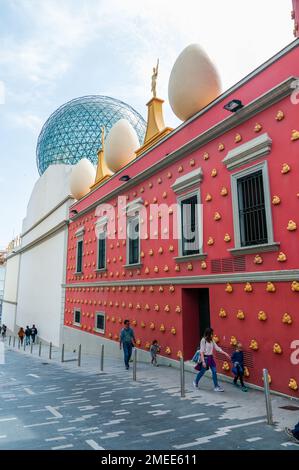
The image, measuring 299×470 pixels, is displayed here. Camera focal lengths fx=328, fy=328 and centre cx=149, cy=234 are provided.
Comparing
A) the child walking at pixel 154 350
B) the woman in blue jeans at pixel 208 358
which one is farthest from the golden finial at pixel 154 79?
the woman in blue jeans at pixel 208 358

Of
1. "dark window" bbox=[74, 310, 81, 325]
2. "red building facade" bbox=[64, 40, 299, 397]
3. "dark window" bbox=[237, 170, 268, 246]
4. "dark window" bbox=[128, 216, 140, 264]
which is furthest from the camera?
"dark window" bbox=[74, 310, 81, 325]

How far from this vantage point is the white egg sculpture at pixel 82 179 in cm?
2258

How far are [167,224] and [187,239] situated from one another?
1283mm

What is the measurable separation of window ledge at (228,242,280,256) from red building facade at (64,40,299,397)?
0.09 ft

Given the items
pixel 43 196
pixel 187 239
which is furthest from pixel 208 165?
pixel 43 196

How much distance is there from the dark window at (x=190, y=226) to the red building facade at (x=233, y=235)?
0.74 feet

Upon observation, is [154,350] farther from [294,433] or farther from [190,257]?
[294,433]

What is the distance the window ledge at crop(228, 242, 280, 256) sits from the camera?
26.4ft

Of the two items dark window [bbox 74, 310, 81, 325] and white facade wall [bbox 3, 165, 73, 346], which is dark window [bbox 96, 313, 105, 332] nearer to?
dark window [bbox 74, 310, 81, 325]

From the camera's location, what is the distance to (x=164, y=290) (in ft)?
40.2

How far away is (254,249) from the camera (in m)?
8.56

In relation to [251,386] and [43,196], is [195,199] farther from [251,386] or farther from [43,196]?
[43,196]

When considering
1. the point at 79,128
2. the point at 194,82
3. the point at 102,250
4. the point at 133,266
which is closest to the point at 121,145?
the point at 102,250

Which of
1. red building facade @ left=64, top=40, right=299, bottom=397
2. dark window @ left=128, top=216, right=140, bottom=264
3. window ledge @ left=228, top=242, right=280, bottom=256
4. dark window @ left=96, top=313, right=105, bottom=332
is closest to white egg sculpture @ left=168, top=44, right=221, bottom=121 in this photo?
red building facade @ left=64, top=40, right=299, bottom=397
